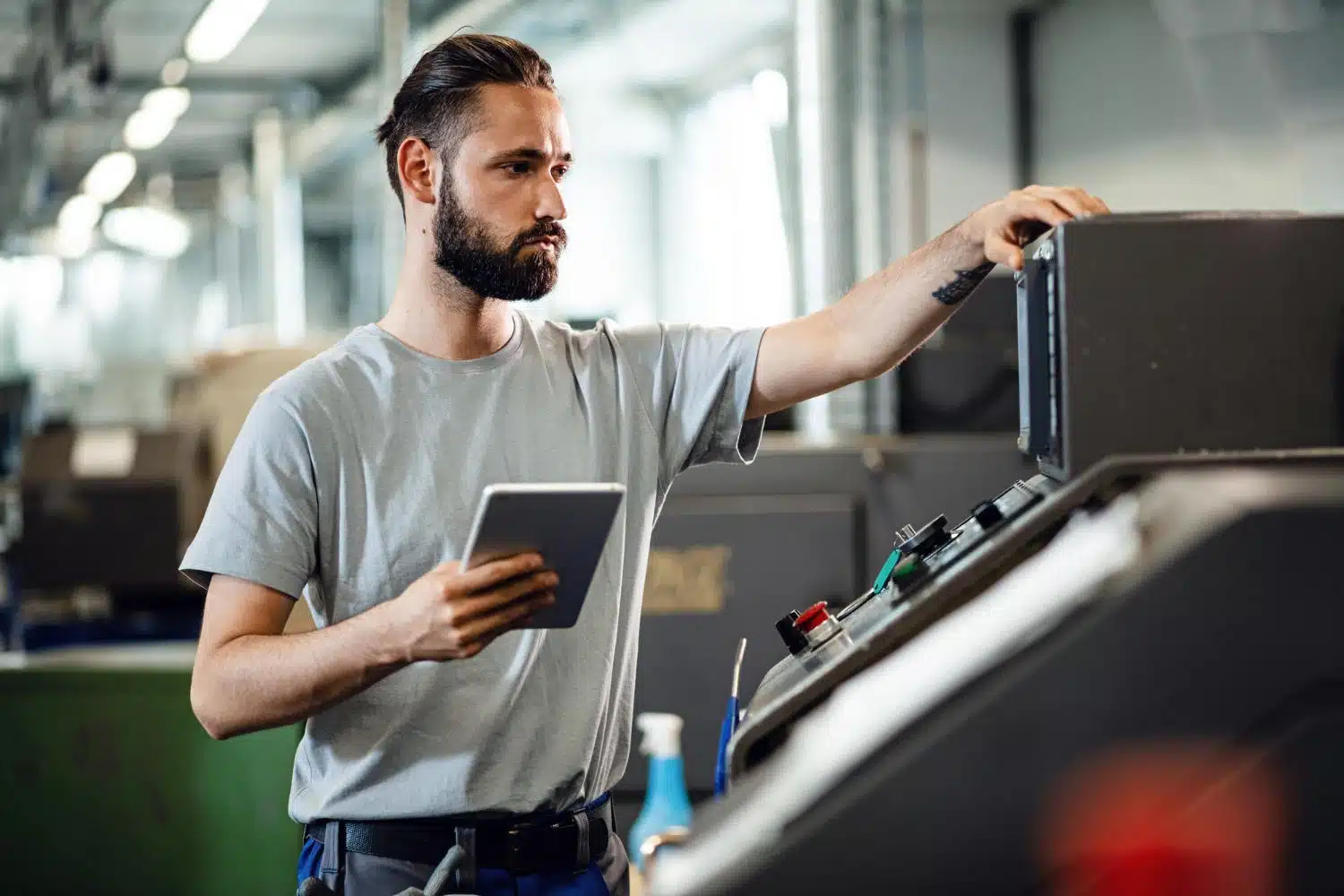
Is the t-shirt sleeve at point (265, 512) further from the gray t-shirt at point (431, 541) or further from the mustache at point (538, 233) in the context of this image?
the mustache at point (538, 233)

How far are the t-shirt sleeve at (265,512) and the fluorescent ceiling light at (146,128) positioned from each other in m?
9.82

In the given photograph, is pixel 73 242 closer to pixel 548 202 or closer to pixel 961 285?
pixel 548 202

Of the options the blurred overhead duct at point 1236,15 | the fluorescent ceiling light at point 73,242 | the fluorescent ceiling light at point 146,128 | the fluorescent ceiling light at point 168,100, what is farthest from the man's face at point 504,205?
the fluorescent ceiling light at point 73,242

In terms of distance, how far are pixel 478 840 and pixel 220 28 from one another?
24.8 ft

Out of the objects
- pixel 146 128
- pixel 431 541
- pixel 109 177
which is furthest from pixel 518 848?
pixel 109 177

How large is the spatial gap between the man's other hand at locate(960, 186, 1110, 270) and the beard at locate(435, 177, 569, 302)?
0.38 metres

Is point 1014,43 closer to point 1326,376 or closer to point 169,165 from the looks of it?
point 1326,376

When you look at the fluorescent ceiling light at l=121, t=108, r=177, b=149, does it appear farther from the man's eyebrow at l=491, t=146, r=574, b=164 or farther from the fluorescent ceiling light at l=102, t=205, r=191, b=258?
the man's eyebrow at l=491, t=146, r=574, b=164

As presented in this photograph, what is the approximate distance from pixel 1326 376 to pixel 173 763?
5.01 feet

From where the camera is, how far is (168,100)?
988 centimetres

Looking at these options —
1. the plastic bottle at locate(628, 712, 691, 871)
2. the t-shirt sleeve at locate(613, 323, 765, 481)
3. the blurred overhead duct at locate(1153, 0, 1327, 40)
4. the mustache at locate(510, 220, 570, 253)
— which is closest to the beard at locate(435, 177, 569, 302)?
the mustache at locate(510, 220, 570, 253)

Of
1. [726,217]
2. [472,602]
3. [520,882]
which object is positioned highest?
[726,217]

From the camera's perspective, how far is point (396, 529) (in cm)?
122

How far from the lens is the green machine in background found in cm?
182
